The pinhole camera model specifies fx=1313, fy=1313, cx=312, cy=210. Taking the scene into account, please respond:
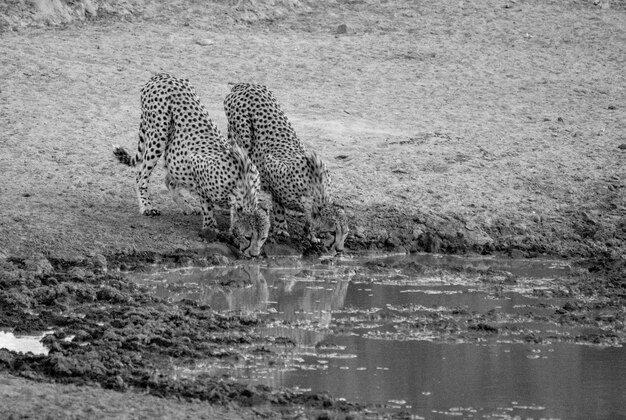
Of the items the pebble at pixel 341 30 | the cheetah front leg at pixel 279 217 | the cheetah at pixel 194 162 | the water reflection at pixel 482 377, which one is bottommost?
the cheetah front leg at pixel 279 217

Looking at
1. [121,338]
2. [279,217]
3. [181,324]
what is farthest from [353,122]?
[121,338]

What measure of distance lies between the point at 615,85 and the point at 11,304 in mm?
10161

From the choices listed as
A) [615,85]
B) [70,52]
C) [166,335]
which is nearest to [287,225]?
[166,335]

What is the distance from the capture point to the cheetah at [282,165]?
11.4 metres

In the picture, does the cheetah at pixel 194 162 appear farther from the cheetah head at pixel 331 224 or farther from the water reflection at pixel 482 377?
the water reflection at pixel 482 377

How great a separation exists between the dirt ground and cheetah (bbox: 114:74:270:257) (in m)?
0.28

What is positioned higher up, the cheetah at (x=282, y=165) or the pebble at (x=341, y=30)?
the pebble at (x=341, y=30)

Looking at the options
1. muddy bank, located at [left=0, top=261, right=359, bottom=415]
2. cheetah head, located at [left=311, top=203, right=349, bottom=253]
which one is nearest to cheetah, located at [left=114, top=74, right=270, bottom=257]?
cheetah head, located at [left=311, top=203, right=349, bottom=253]

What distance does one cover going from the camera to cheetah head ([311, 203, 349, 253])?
11312 millimetres

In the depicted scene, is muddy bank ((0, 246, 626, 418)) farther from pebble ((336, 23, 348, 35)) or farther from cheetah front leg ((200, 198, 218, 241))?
pebble ((336, 23, 348, 35))

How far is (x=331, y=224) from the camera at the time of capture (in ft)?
37.1

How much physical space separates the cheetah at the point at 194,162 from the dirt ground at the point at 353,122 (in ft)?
0.91

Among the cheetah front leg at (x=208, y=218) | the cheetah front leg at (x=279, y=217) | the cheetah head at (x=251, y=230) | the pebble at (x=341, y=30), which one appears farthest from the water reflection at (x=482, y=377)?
the pebble at (x=341, y=30)

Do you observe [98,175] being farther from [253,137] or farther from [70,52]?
[70,52]
